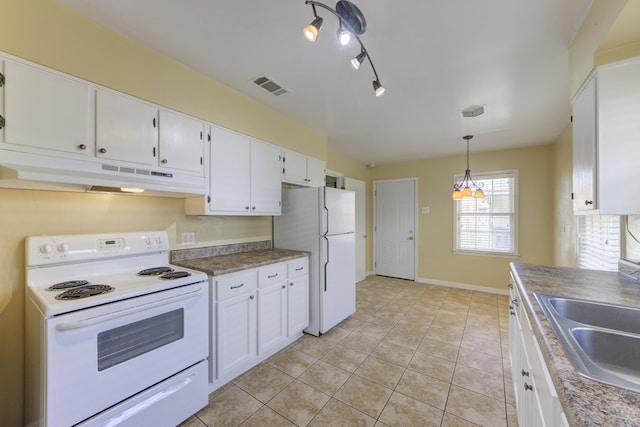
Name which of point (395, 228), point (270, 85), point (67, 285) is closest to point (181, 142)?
point (270, 85)

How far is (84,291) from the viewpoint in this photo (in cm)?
136

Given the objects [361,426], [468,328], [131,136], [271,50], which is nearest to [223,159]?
[131,136]

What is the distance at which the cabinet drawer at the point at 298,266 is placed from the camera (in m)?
2.60

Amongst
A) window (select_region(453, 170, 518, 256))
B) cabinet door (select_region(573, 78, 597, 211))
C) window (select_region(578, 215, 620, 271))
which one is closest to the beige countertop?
cabinet door (select_region(573, 78, 597, 211))

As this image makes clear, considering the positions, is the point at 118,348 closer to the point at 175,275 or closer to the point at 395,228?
the point at 175,275

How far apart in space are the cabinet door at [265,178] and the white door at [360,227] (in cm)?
227

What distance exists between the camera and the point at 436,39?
173cm

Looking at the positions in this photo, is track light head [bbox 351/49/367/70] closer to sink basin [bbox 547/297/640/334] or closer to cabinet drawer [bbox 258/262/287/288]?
sink basin [bbox 547/297/640/334]

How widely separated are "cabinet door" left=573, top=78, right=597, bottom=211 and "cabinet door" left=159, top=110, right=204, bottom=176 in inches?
104

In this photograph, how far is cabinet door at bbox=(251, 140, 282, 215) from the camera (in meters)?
2.63

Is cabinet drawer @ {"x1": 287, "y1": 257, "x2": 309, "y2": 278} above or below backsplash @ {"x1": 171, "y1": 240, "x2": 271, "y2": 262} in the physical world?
below

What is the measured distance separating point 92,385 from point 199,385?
Answer: 0.64 metres

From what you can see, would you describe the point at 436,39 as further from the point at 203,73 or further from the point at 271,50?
the point at 203,73

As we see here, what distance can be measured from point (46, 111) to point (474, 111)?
3.65m
